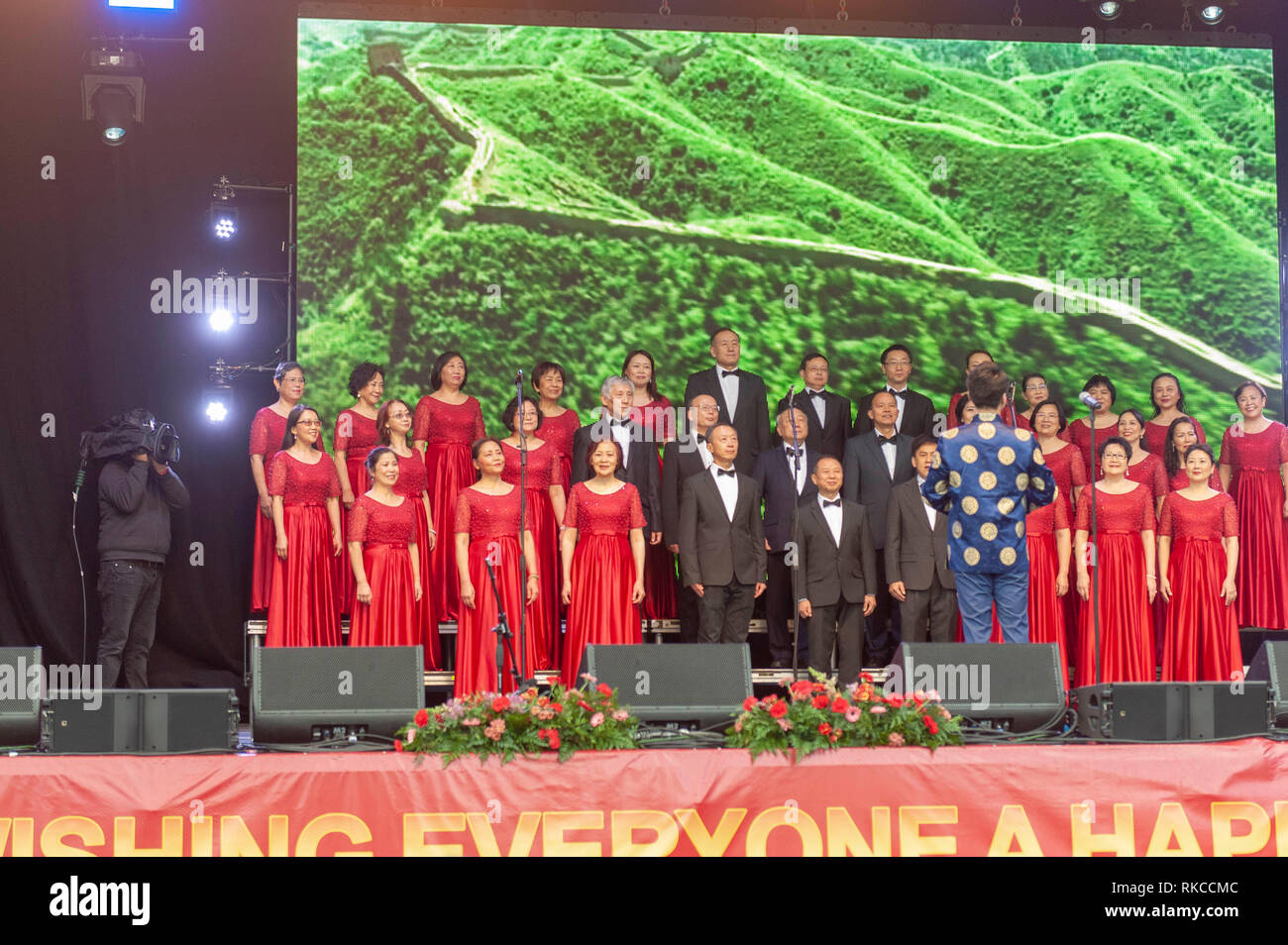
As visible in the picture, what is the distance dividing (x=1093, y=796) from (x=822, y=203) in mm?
5235

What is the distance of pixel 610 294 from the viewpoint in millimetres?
8961

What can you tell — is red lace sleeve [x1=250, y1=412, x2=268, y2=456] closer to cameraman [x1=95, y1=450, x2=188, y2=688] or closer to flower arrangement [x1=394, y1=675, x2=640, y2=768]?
cameraman [x1=95, y1=450, x2=188, y2=688]

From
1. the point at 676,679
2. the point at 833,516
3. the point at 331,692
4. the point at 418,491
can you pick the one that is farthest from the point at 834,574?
the point at 331,692

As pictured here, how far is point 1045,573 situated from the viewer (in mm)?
7871

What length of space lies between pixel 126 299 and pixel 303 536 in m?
1.79

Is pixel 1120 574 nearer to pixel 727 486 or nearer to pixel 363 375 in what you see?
pixel 727 486

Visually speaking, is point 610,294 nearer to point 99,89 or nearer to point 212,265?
point 212,265

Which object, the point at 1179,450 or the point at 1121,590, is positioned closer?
the point at 1121,590

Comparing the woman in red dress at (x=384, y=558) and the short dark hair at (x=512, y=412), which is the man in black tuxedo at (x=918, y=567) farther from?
the woman in red dress at (x=384, y=558)

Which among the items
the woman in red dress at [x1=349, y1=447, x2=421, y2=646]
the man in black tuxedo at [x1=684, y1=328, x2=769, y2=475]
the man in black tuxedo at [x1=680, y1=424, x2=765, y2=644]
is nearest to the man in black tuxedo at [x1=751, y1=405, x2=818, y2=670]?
the man in black tuxedo at [x1=684, y1=328, x2=769, y2=475]

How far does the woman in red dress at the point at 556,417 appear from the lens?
26.1 feet

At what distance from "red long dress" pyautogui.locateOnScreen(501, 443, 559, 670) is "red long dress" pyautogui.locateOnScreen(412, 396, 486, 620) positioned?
41 cm

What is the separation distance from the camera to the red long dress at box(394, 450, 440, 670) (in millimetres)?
7641
